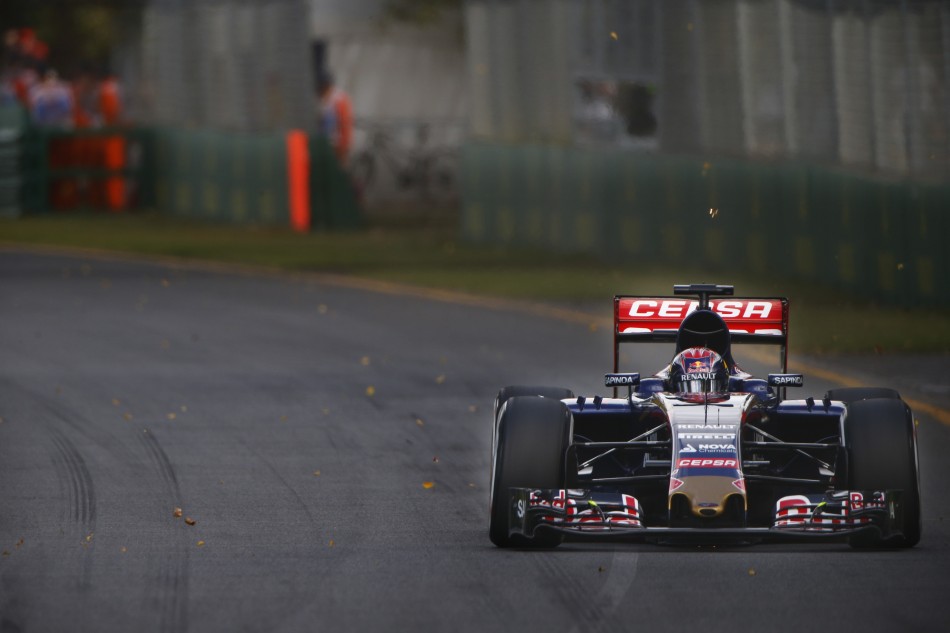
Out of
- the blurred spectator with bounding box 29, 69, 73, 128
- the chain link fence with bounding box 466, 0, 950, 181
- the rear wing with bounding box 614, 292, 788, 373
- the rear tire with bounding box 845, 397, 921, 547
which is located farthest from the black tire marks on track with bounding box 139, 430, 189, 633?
the blurred spectator with bounding box 29, 69, 73, 128

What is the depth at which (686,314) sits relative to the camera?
10055 mm

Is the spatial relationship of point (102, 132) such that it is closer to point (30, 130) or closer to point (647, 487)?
point (30, 130)

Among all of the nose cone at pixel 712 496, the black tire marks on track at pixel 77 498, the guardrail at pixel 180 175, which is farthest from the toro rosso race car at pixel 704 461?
the guardrail at pixel 180 175

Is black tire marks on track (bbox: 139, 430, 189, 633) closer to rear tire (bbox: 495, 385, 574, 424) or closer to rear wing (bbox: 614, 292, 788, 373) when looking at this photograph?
rear tire (bbox: 495, 385, 574, 424)

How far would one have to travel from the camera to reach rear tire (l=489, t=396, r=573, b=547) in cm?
879

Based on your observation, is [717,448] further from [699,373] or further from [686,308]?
[686,308]

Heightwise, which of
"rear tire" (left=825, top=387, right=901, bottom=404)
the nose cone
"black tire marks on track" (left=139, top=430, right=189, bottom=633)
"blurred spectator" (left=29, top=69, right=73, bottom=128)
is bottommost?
"black tire marks on track" (left=139, top=430, right=189, bottom=633)

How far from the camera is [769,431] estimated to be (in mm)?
9516

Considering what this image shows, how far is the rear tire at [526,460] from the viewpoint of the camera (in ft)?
28.8

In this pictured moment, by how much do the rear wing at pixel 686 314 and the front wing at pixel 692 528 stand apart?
143 centimetres

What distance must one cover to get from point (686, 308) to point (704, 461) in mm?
1634

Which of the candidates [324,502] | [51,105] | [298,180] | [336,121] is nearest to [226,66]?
[51,105]

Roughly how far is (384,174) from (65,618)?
97.0ft

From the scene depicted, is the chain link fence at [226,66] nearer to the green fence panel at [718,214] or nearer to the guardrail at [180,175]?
the guardrail at [180,175]
